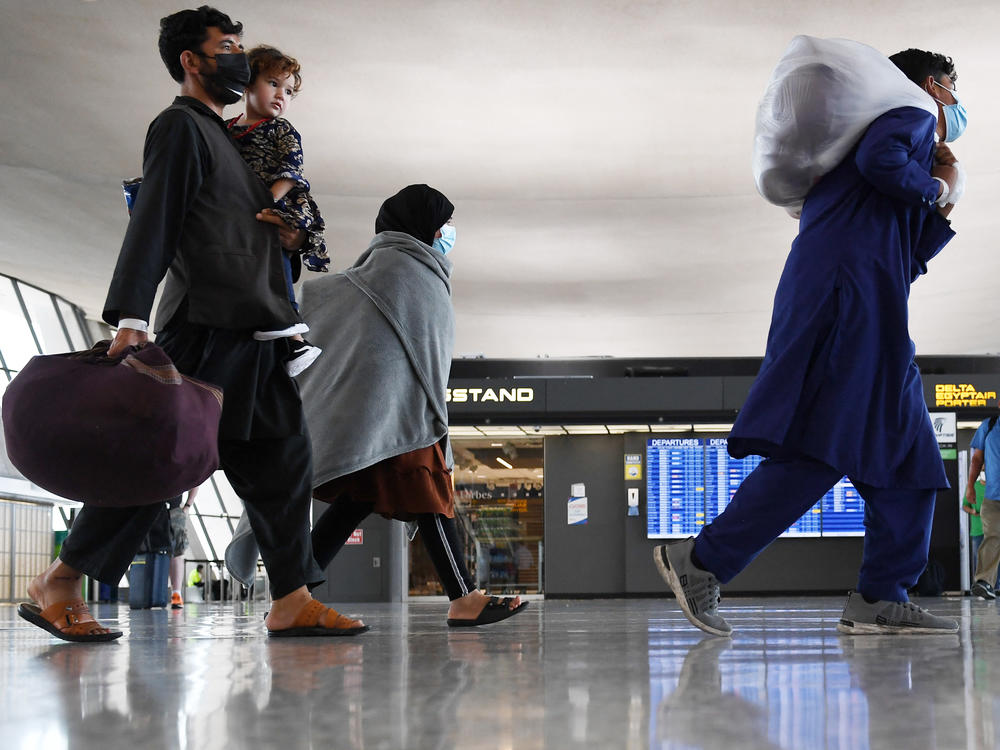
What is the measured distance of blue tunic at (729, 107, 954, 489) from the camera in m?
2.87

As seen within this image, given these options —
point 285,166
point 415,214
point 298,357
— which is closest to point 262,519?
point 298,357

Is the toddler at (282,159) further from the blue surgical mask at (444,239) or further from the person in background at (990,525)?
the person in background at (990,525)

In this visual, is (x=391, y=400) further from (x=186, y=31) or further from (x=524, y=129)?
(x=524, y=129)

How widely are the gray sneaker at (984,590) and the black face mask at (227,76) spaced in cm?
885

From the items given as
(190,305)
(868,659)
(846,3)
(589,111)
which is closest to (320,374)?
(190,305)

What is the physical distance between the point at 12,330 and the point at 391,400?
16.3 metres

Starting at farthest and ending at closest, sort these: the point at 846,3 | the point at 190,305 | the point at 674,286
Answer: the point at 674,286 < the point at 846,3 < the point at 190,305

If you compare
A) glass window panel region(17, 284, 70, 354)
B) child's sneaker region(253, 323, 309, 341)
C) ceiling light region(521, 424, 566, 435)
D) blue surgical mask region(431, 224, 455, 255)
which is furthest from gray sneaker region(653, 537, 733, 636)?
glass window panel region(17, 284, 70, 354)

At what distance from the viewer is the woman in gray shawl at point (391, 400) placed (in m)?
3.71

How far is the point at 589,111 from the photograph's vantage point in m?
10.2

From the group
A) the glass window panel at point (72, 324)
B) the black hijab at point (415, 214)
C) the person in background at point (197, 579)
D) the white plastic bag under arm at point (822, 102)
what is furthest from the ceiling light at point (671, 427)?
the white plastic bag under arm at point (822, 102)

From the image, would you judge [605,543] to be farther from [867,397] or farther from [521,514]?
[867,397]

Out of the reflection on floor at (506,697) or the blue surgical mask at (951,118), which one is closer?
the reflection on floor at (506,697)

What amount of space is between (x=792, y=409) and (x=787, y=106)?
2.82 feet
